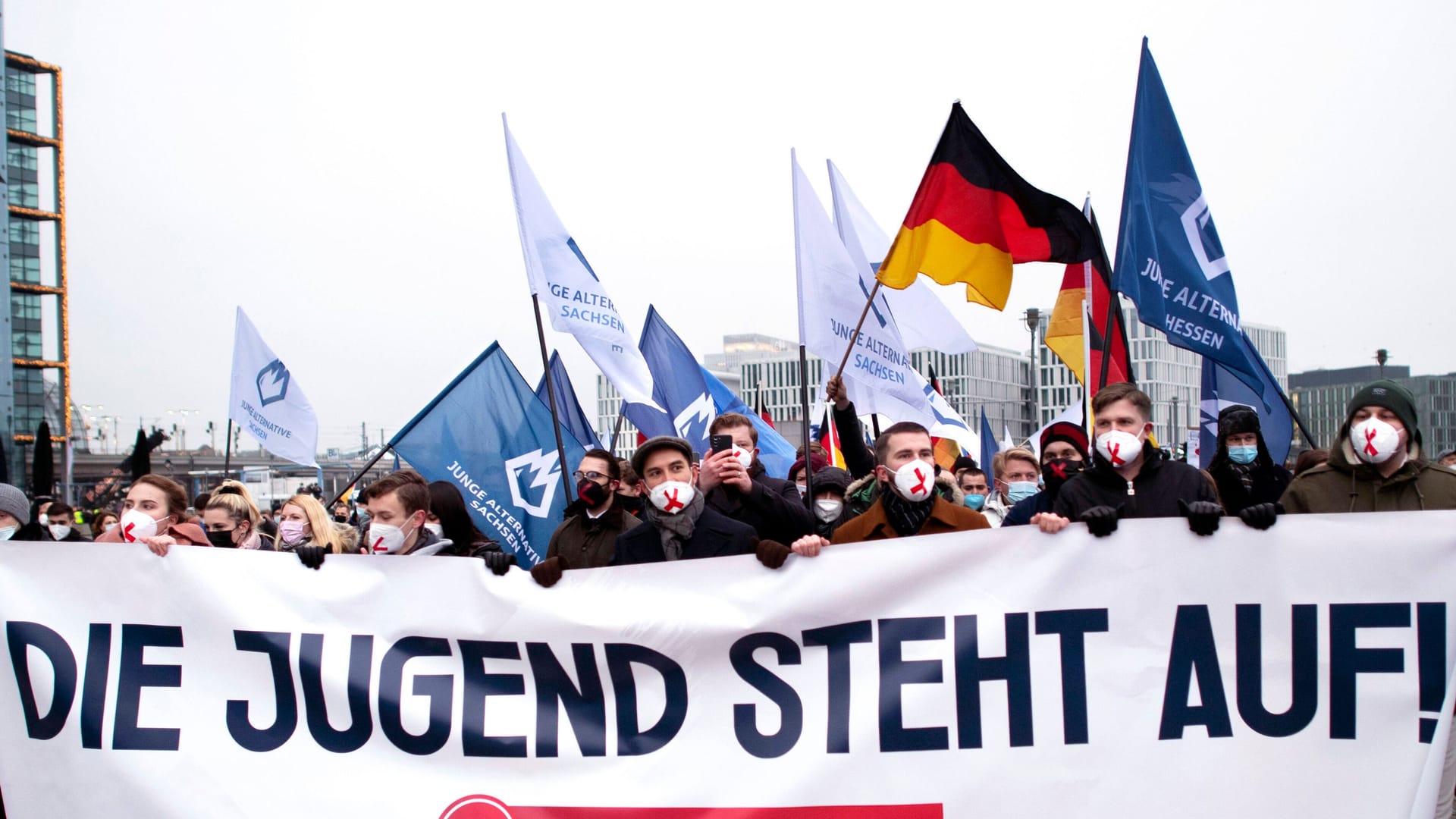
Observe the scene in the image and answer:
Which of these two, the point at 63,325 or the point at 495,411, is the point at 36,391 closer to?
the point at 63,325

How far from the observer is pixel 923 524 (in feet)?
13.9

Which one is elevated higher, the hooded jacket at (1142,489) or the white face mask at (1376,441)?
the white face mask at (1376,441)

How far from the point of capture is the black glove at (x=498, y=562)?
4.05m

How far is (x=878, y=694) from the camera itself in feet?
12.3

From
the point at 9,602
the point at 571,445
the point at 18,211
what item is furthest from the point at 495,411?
the point at 18,211

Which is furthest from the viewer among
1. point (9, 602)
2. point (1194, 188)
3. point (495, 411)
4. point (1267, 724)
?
point (495, 411)

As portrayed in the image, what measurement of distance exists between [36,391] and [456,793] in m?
62.2

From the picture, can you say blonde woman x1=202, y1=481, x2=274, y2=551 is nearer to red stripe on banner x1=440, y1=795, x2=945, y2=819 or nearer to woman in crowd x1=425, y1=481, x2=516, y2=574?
woman in crowd x1=425, y1=481, x2=516, y2=574

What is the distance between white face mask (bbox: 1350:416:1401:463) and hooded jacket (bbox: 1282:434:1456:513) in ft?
0.33

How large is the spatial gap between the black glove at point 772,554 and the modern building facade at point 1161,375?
11119 centimetres

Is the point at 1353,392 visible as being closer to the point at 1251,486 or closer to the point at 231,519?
the point at 1251,486

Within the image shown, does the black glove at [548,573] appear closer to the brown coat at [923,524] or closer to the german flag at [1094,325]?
the brown coat at [923,524]

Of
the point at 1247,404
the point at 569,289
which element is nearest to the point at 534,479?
the point at 569,289

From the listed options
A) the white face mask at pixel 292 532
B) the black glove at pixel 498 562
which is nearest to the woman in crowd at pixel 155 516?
the white face mask at pixel 292 532
